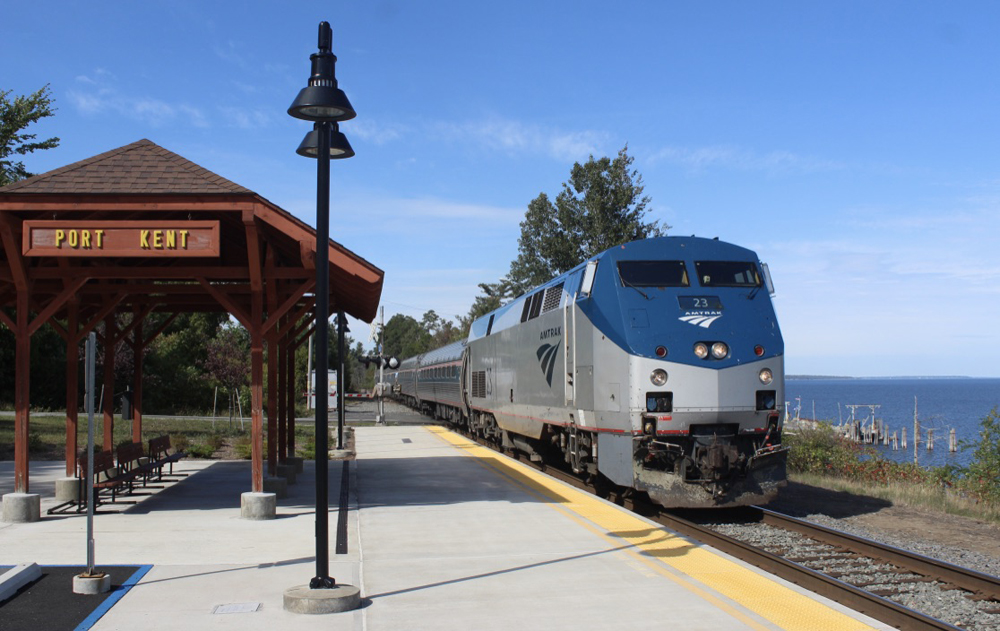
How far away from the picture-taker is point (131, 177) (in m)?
11.5

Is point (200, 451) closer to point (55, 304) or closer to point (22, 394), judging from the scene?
point (22, 394)

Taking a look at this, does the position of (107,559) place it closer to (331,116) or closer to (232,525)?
(232,525)

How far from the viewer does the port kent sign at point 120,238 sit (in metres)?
11.0

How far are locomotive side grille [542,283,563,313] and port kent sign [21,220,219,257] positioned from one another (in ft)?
19.8

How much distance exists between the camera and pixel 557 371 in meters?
14.6

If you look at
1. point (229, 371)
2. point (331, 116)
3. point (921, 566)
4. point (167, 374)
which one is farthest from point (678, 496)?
point (167, 374)

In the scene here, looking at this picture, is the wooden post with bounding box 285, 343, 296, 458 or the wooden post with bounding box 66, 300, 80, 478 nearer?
the wooden post with bounding box 66, 300, 80, 478

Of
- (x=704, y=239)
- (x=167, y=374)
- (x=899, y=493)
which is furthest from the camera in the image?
(x=167, y=374)

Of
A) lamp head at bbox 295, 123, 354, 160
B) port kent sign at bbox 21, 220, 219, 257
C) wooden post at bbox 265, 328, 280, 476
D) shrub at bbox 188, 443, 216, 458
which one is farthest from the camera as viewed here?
shrub at bbox 188, 443, 216, 458

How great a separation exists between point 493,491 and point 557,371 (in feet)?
7.28

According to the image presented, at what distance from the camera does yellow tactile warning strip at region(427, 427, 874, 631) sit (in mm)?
6637

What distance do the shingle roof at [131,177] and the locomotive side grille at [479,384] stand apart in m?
13.0

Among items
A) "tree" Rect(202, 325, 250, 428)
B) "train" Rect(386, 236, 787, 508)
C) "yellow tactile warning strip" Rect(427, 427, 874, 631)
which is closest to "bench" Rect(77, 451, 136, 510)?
"yellow tactile warning strip" Rect(427, 427, 874, 631)

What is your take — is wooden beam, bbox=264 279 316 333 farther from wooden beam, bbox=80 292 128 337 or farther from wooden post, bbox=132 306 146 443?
wooden post, bbox=132 306 146 443
